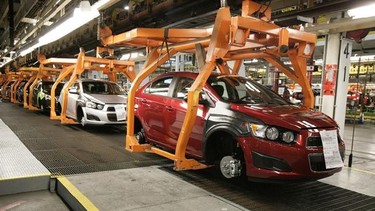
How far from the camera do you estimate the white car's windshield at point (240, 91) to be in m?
4.06

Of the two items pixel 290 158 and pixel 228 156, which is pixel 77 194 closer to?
pixel 228 156

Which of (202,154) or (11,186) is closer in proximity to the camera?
(11,186)

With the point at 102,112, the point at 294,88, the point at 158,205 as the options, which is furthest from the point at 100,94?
the point at 294,88

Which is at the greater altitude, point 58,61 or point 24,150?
point 58,61

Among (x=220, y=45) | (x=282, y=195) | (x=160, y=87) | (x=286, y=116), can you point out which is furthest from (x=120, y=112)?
(x=286, y=116)

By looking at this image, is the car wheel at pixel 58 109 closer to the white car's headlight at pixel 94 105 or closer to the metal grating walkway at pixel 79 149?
the metal grating walkway at pixel 79 149

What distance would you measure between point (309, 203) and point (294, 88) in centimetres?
1502

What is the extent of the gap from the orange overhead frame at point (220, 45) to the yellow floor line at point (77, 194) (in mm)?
1292

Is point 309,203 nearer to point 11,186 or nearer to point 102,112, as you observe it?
point 11,186

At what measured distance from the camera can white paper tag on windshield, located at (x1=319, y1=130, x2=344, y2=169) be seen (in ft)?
10.9

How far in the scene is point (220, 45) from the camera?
3.72 m

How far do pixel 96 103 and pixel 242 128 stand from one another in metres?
4.92

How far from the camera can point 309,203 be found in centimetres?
355

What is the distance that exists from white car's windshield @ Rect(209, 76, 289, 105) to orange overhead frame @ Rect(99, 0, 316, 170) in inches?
10.4
